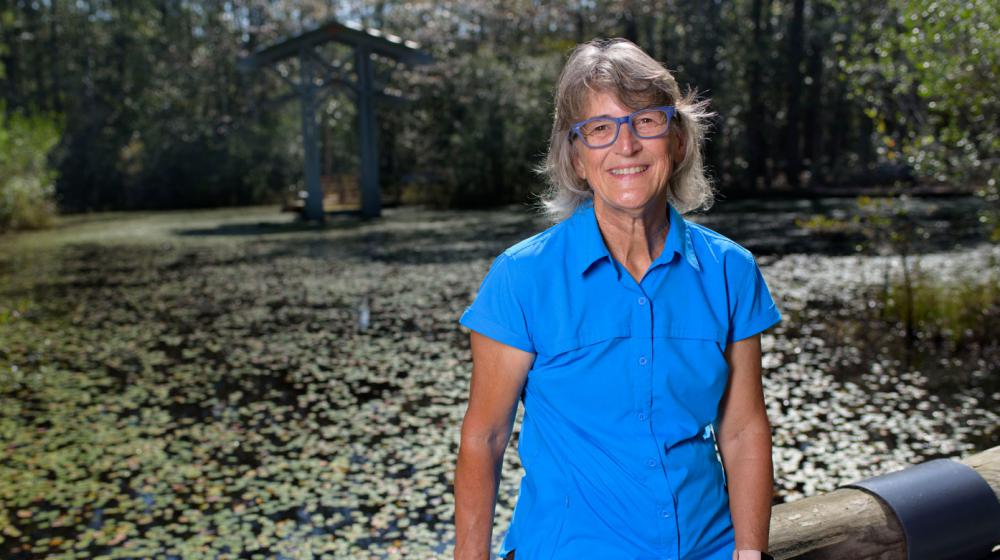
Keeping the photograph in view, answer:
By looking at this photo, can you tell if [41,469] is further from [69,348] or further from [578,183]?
[578,183]

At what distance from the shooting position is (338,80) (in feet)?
59.0

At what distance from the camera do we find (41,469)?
4.09 m

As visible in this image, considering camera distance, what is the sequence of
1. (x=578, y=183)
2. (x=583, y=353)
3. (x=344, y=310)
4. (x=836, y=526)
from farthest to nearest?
1. (x=344, y=310)
2. (x=836, y=526)
3. (x=578, y=183)
4. (x=583, y=353)

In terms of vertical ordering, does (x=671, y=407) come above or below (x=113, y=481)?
above

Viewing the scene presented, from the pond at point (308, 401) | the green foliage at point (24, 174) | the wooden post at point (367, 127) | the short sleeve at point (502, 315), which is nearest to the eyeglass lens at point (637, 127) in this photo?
the short sleeve at point (502, 315)

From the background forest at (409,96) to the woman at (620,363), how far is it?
1339 cm

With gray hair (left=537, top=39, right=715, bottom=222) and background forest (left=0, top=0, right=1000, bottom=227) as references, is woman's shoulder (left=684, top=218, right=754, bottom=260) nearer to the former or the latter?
gray hair (left=537, top=39, right=715, bottom=222)

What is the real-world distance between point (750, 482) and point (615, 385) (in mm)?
276

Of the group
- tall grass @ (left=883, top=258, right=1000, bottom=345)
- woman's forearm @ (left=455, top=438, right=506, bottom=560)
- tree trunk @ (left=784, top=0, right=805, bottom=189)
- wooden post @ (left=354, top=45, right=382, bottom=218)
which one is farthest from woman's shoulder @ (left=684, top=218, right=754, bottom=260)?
tree trunk @ (left=784, top=0, right=805, bottom=189)

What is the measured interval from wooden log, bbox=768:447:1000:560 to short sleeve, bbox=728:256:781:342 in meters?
0.62

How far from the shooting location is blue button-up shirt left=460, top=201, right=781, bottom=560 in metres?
1.31

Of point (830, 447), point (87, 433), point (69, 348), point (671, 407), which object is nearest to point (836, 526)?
point (671, 407)

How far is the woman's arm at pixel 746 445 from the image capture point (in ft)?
4.55

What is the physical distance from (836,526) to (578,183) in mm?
974
